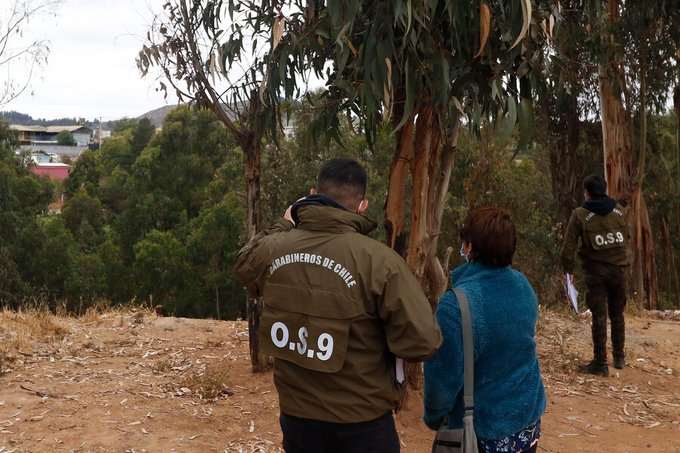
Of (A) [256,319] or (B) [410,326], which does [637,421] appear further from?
(B) [410,326]

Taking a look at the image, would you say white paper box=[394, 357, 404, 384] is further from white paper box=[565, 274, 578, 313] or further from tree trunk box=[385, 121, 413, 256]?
white paper box=[565, 274, 578, 313]

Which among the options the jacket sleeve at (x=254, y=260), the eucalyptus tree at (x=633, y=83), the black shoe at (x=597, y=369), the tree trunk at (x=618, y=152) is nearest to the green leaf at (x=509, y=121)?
the jacket sleeve at (x=254, y=260)

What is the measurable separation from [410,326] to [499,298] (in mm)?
365

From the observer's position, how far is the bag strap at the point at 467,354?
2.78 metres

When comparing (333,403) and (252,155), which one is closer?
(333,403)

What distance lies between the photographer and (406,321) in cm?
277

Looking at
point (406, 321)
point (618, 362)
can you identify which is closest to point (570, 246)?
point (618, 362)

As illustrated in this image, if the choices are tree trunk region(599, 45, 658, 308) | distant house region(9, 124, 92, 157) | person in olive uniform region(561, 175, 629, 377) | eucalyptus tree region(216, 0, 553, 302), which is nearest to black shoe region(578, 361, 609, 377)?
person in olive uniform region(561, 175, 629, 377)

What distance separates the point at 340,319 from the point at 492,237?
658 millimetres

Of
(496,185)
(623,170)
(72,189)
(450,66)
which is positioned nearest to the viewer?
(450,66)

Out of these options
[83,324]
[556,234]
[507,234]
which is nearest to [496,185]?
[556,234]

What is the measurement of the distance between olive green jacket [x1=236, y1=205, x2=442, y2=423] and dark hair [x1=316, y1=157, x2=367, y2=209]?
0.10 meters

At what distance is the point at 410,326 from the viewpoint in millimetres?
2768

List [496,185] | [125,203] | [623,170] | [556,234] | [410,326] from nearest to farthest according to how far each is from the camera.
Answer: [410,326]
[623,170]
[556,234]
[496,185]
[125,203]
